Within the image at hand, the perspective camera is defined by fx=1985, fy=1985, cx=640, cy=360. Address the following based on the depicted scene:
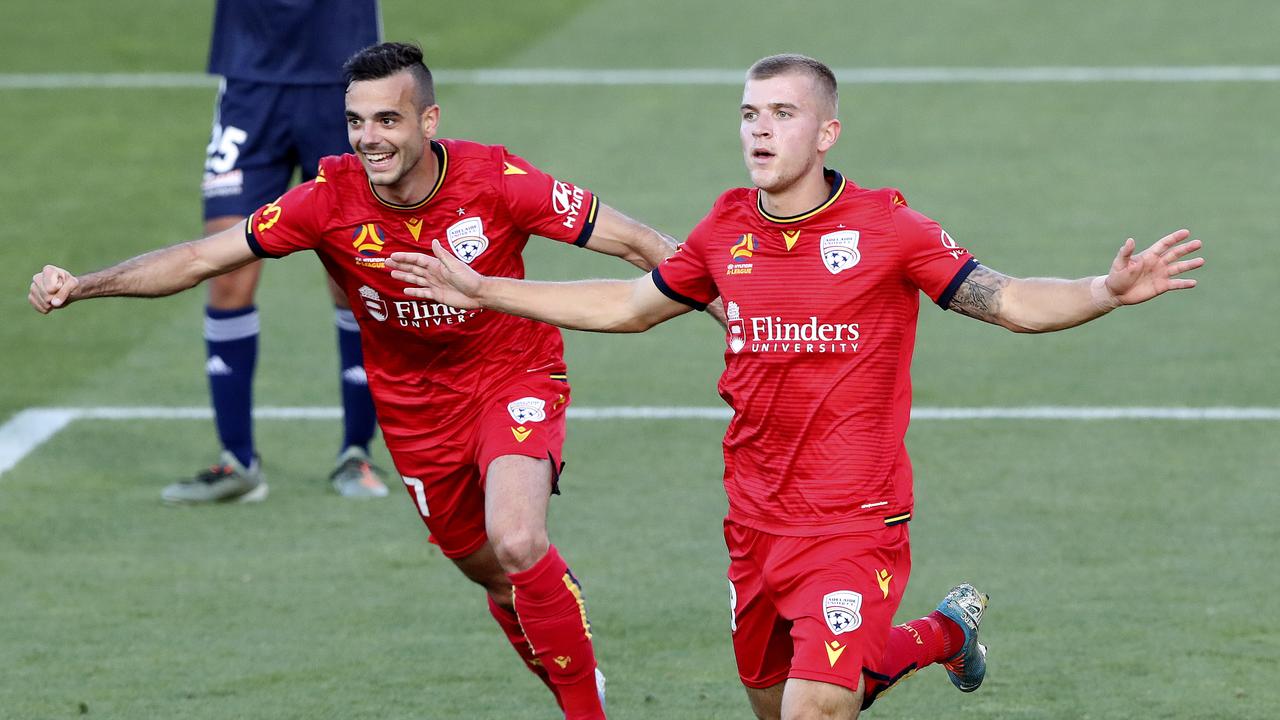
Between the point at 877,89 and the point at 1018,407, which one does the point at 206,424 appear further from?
the point at 877,89

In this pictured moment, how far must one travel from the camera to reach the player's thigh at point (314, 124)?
29.8 feet

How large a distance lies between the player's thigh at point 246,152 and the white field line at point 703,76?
23.5 ft

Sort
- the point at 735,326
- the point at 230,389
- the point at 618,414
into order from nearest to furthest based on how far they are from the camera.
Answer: the point at 735,326, the point at 230,389, the point at 618,414

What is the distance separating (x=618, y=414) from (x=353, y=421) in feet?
4.93

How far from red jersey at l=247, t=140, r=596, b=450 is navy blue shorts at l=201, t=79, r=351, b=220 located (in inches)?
93.8

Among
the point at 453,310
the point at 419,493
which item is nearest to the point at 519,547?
the point at 419,493

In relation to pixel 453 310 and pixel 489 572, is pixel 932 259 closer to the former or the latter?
pixel 453 310

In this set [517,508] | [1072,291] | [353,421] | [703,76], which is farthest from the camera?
[703,76]

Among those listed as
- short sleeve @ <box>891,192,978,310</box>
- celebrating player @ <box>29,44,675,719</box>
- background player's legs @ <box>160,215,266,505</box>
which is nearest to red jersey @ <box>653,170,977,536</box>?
short sleeve @ <box>891,192,978,310</box>

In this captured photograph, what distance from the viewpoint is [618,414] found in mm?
9969

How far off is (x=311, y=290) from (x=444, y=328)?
18.8ft

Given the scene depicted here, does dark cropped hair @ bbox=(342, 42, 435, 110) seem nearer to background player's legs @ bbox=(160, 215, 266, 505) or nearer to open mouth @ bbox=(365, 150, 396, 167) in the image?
open mouth @ bbox=(365, 150, 396, 167)

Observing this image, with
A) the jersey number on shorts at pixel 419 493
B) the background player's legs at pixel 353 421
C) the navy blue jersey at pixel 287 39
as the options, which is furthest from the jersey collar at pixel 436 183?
the navy blue jersey at pixel 287 39

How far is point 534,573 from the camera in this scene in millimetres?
6094
